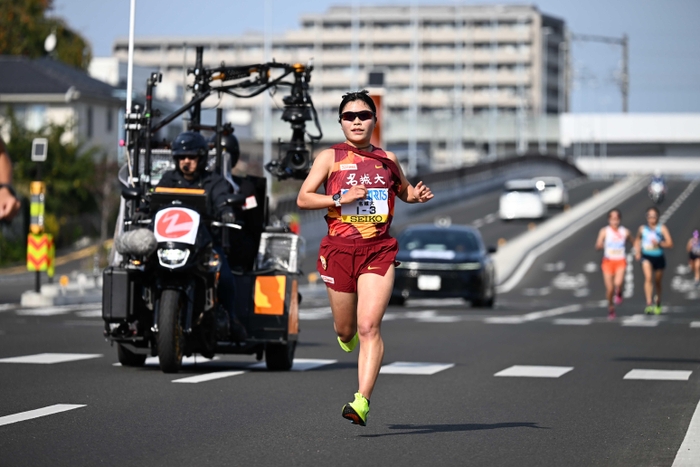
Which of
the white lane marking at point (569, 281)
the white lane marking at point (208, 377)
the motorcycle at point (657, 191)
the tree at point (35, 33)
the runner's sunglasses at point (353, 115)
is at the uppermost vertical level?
the tree at point (35, 33)

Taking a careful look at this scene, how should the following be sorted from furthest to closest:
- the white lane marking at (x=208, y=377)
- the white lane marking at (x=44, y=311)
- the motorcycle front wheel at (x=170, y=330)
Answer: the white lane marking at (x=44, y=311) < the motorcycle front wheel at (x=170, y=330) < the white lane marking at (x=208, y=377)

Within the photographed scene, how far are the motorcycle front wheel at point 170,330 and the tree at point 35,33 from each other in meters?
71.4

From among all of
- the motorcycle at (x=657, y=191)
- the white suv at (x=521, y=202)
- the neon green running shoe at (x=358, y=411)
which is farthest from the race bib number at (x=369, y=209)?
the motorcycle at (x=657, y=191)

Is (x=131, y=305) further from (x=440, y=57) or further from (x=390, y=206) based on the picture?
(x=440, y=57)

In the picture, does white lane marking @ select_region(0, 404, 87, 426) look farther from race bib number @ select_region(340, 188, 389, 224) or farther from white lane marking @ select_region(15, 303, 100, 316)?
white lane marking @ select_region(15, 303, 100, 316)

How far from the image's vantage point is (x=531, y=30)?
18100cm

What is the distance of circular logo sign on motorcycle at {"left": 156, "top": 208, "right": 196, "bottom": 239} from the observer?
12.0m

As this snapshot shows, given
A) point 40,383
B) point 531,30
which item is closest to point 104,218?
point 40,383

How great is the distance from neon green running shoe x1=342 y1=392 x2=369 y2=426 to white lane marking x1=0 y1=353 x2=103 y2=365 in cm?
568

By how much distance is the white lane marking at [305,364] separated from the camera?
546 inches

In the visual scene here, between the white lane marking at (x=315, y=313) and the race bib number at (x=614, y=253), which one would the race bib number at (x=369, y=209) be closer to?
the white lane marking at (x=315, y=313)

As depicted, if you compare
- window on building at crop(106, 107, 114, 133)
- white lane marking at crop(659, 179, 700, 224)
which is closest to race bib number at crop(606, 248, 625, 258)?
white lane marking at crop(659, 179, 700, 224)

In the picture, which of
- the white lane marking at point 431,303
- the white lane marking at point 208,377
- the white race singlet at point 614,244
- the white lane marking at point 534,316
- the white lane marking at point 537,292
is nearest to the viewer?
the white lane marking at point 208,377

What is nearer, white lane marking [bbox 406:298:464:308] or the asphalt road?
the asphalt road
